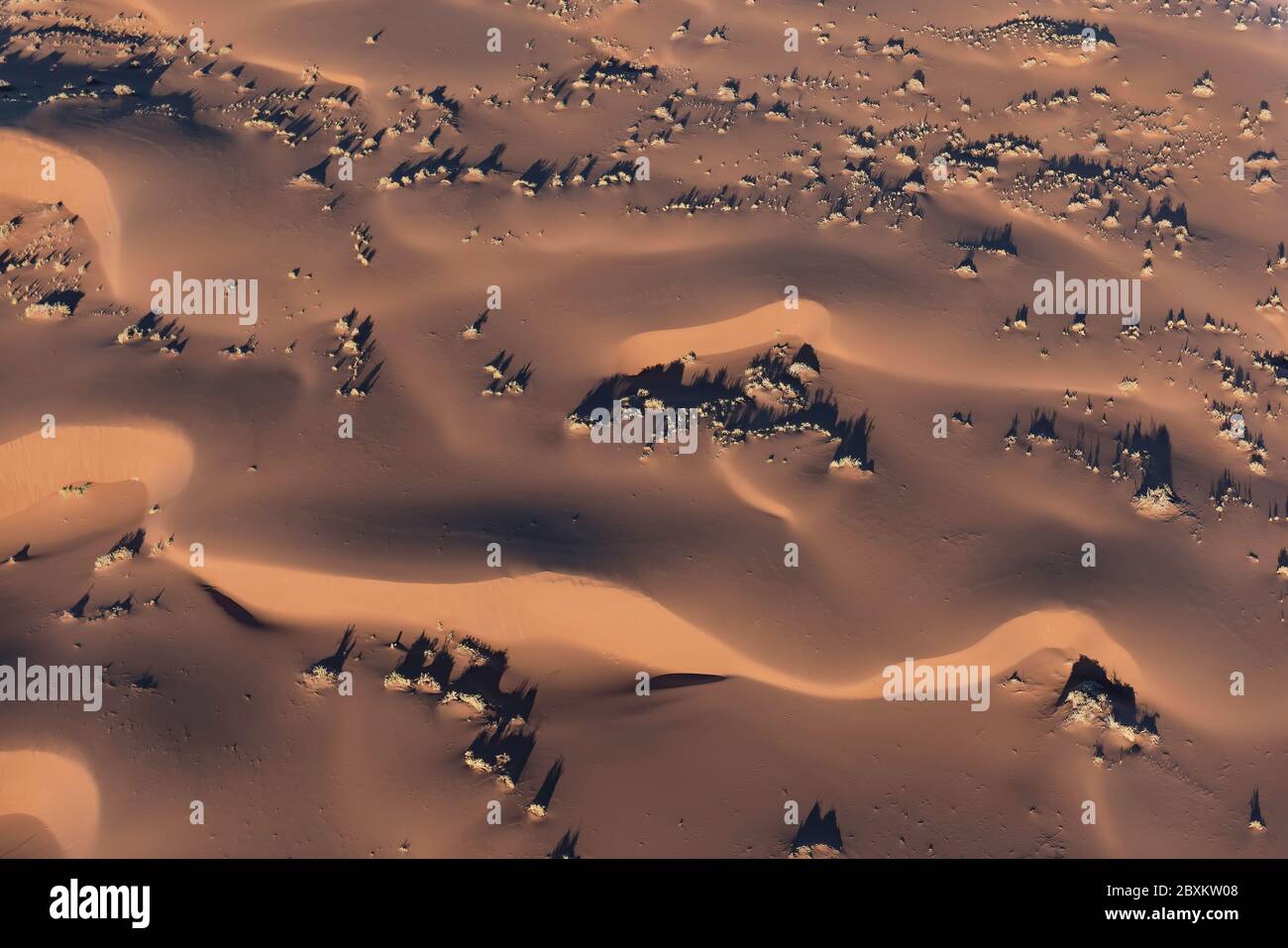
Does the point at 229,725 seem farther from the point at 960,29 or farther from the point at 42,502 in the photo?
the point at 960,29

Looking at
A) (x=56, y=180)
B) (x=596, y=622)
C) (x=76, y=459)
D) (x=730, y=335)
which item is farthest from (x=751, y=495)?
(x=56, y=180)

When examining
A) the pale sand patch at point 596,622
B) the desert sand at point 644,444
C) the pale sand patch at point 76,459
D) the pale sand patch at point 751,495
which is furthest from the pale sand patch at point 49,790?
the pale sand patch at point 751,495

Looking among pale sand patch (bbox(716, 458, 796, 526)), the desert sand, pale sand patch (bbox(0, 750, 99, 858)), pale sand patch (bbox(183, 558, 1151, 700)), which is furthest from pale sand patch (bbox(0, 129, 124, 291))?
pale sand patch (bbox(716, 458, 796, 526))

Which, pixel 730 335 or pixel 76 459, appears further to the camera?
pixel 730 335

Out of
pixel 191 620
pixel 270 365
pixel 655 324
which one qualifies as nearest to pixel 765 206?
pixel 655 324

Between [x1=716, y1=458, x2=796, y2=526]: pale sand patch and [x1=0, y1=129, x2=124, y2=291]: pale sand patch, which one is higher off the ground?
[x1=0, y1=129, x2=124, y2=291]: pale sand patch

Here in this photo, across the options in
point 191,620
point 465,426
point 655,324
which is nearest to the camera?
point 191,620

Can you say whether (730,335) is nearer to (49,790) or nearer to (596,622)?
(596,622)

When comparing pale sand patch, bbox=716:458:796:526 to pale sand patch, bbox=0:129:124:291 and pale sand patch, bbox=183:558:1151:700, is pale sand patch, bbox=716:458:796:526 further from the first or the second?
pale sand patch, bbox=0:129:124:291
